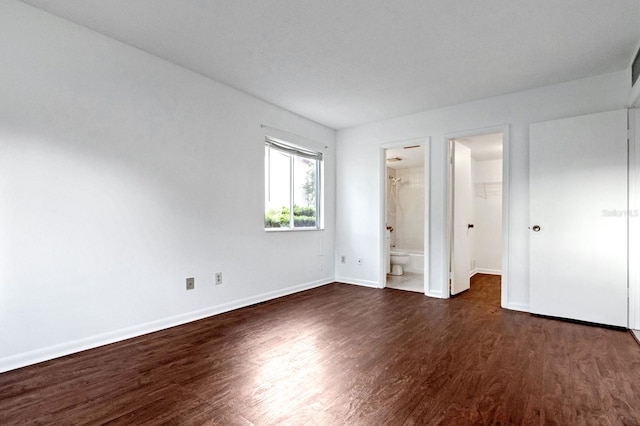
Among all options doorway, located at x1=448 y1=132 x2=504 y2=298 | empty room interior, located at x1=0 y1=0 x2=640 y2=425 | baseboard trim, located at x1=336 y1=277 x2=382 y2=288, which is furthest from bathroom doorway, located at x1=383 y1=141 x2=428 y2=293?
empty room interior, located at x1=0 y1=0 x2=640 y2=425

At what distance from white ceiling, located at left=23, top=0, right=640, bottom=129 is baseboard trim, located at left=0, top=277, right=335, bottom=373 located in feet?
8.18

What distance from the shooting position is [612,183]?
3156 mm

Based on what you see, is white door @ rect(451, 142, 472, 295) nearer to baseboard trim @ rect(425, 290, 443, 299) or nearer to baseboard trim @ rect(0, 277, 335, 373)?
baseboard trim @ rect(425, 290, 443, 299)

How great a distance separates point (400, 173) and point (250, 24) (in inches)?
215

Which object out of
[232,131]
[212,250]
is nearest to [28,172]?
[212,250]

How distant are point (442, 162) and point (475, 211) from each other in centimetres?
283

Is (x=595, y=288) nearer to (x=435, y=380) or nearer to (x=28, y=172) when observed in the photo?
(x=435, y=380)

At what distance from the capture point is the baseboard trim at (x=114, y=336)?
2229 millimetres

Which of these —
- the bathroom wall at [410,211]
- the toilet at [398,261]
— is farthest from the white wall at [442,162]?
the bathroom wall at [410,211]

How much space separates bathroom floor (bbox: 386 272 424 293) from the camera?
4.86m

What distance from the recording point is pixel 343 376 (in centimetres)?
213

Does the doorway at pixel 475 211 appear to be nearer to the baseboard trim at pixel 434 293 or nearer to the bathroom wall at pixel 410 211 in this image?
the baseboard trim at pixel 434 293

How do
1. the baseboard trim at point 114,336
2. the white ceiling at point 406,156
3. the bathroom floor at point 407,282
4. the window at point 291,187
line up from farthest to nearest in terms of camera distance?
1. the white ceiling at point 406,156
2. the bathroom floor at point 407,282
3. the window at point 291,187
4. the baseboard trim at point 114,336

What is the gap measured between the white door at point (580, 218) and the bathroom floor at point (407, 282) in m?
1.64
